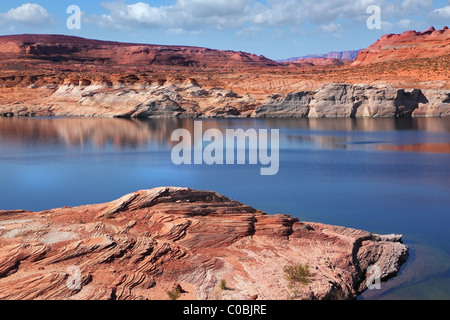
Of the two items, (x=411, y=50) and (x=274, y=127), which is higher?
(x=411, y=50)

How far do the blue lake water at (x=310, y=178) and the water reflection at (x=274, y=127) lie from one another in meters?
0.14

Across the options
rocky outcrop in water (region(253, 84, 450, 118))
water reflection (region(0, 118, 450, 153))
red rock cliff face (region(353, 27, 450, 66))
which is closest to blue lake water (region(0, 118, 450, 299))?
water reflection (region(0, 118, 450, 153))

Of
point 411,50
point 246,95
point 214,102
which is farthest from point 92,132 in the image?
point 411,50

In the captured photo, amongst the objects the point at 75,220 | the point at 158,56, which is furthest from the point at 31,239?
the point at 158,56

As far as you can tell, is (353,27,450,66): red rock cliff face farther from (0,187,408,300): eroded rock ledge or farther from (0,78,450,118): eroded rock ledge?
(0,187,408,300): eroded rock ledge

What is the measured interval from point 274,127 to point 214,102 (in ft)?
49.3

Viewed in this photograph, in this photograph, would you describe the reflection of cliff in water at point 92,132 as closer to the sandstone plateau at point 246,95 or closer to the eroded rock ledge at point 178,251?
the sandstone plateau at point 246,95

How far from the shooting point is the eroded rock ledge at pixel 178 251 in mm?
9117

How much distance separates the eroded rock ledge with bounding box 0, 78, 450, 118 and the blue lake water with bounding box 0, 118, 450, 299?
44.3ft

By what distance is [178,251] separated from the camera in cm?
1045

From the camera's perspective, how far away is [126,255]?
9.95 meters

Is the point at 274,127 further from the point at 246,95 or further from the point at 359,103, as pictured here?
the point at 246,95
